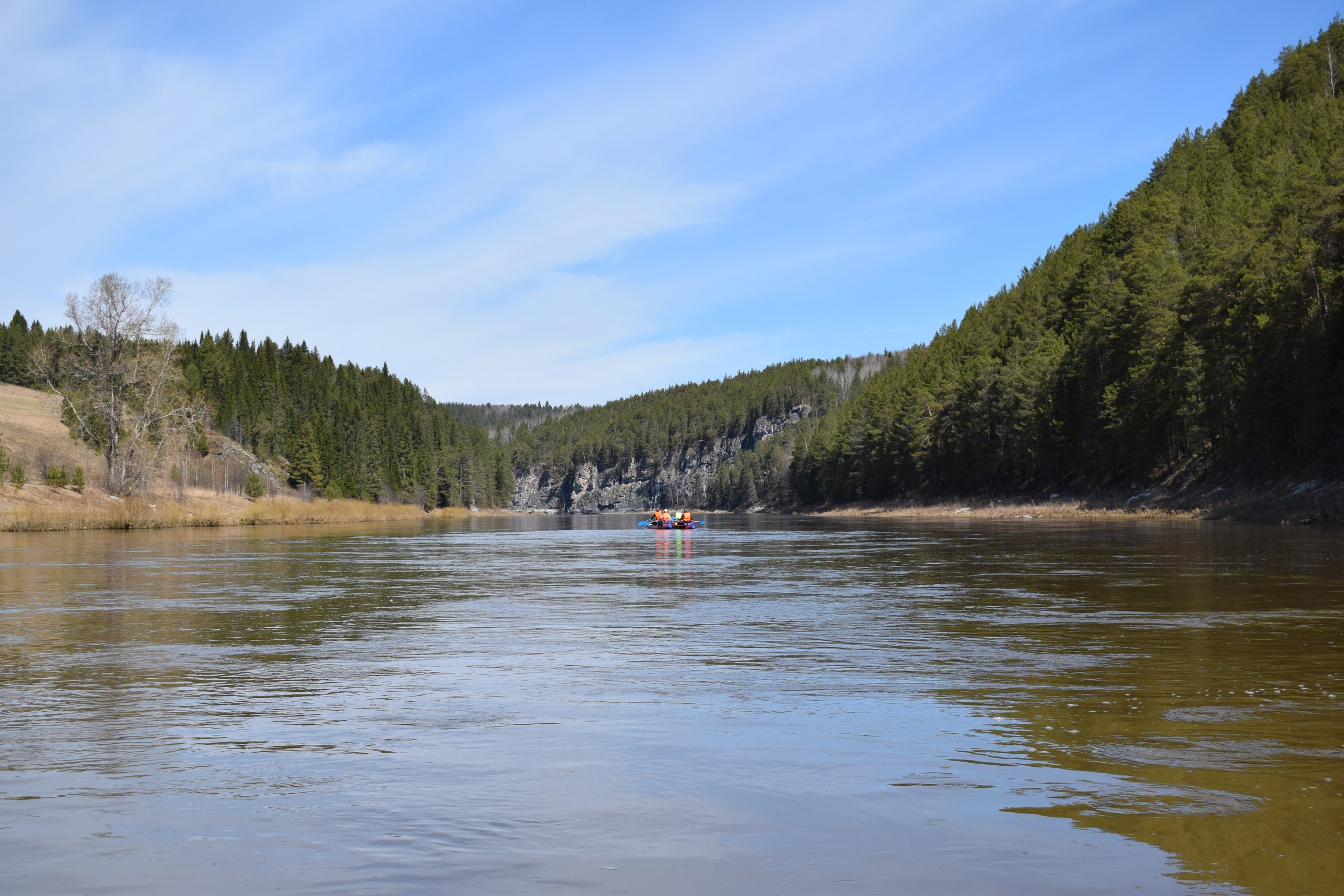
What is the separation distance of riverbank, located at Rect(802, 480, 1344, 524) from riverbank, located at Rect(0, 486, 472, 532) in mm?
58830

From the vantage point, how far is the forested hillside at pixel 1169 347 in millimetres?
59219

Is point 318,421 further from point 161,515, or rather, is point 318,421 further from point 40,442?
point 161,515

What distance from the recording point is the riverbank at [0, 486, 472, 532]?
59.0 m

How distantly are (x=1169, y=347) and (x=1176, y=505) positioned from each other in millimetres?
14734

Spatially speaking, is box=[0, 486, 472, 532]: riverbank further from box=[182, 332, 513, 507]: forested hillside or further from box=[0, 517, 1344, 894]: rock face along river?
box=[0, 517, 1344, 894]: rock face along river

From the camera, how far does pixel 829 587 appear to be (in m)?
24.0

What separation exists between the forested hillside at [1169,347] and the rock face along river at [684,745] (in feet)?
150

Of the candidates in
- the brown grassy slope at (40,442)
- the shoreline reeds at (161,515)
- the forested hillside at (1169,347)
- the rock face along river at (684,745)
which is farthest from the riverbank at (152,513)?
the forested hillside at (1169,347)

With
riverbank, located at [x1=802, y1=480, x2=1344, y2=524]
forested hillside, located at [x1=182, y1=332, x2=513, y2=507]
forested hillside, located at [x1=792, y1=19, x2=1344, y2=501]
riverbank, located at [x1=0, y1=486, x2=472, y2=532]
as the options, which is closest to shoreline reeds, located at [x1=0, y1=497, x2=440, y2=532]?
riverbank, located at [x1=0, y1=486, x2=472, y2=532]

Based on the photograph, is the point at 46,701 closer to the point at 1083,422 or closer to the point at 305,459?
the point at 1083,422

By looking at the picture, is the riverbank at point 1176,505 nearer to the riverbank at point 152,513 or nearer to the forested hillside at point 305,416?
the riverbank at point 152,513

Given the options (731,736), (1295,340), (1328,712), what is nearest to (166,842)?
(731,736)

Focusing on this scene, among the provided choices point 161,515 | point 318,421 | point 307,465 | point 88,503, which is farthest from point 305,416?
point 161,515

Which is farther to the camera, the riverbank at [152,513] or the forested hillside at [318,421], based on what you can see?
the forested hillside at [318,421]
